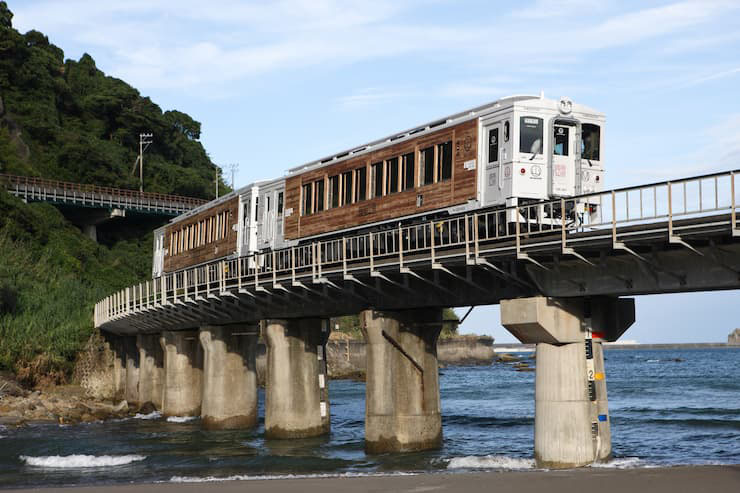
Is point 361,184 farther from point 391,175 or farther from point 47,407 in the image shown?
point 47,407

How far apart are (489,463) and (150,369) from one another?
3764cm

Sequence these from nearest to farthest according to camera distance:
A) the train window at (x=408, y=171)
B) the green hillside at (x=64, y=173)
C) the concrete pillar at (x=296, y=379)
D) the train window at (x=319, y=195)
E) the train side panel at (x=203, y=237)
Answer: the train window at (x=408, y=171) < the train window at (x=319, y=195) < the concrete pillar at (x=296, y=379) < the train side panel at (x=203, y=237) < the green hillside at (x=64, y=173)

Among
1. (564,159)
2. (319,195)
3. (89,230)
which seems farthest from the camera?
(89,230)

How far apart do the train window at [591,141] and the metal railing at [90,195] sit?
7387 centimetres

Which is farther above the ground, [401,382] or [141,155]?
[141,155]

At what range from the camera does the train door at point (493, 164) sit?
2544 centimetres

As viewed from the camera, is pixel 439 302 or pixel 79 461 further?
pixel 79 461

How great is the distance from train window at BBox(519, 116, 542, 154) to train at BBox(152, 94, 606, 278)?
0.09 feet

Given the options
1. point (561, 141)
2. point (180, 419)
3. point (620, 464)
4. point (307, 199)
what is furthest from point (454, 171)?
point (180, 419)

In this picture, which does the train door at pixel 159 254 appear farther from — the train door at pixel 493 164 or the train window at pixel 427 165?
the train door at pixel 493 164

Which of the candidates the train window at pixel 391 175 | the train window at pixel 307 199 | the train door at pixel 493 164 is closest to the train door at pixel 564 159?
the train door at pixel 493 164

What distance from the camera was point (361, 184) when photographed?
31.5 metres

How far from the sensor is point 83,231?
104 metres

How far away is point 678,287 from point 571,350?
13.0 ft
